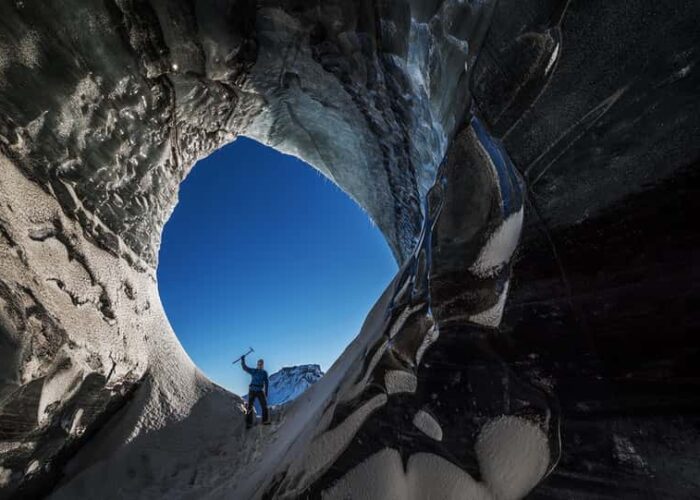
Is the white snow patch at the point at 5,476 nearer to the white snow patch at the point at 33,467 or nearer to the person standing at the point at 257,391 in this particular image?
the white snow patch at the point at 33,467

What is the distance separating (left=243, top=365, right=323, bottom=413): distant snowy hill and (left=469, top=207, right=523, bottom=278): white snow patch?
9.03 metres

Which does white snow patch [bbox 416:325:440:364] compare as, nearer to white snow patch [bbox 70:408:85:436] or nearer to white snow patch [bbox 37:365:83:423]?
white snow patch [bbox 37:365:83:423]

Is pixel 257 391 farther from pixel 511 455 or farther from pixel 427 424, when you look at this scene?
pixel 511 455

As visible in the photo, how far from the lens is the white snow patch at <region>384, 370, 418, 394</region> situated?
120 cm

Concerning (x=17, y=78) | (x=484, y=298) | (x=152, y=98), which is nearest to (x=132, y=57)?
(x=152, y=98)

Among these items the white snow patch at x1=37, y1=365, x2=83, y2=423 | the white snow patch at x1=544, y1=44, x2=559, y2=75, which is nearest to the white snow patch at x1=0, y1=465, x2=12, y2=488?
the white snow patch at x1=37, y1=365, x2=83, y2=423

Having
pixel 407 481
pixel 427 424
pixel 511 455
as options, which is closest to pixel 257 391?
pixel 407 481

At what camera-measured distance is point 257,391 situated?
370 centimetres

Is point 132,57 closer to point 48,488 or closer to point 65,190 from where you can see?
point 65,190

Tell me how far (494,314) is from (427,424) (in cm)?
42

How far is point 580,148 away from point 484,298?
0.44 m

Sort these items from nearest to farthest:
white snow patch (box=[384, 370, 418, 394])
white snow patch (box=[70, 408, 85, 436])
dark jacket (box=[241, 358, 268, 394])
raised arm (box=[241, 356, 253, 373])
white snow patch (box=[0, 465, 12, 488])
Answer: white snow patch (box=[384, 370, 418, 394]) < white snow patch (box=[0, 465, 12, 488]) < white snow patch (box=[70, 408, 85, 436]) < dark jacket (box=[241, 358, 268, 394]) < raised arm (box=[241, 356, 253, 373])

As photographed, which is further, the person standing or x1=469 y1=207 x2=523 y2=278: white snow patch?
the person standing

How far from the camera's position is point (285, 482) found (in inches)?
58.4
